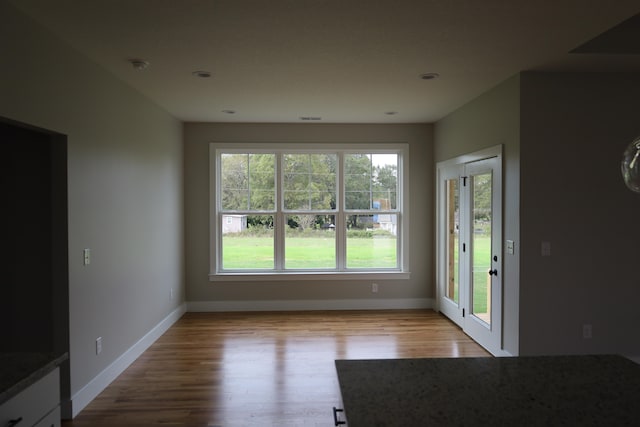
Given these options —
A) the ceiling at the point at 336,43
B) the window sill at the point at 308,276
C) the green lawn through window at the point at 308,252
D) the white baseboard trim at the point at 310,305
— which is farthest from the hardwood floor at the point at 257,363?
the ceiling at the point at 336,43

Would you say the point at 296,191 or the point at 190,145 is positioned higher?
the point at 190,145

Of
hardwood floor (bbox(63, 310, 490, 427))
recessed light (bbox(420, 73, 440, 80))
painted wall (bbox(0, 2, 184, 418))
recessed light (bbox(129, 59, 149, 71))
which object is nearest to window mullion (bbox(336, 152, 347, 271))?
hardwood floor (bbox(63, 310, 490, 427))

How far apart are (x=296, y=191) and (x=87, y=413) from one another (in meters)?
3.64

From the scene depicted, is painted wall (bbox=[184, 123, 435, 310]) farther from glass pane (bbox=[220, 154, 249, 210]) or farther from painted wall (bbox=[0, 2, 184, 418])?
painted wall (bbox=[0, 2, 184, 418])

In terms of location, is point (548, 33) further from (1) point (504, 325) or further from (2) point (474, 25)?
(1) point (504, 325)

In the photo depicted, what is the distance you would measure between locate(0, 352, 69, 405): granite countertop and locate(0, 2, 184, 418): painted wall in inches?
52.2

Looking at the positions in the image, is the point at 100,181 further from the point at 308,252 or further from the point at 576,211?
the point at 576,211

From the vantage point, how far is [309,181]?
5.97 meters

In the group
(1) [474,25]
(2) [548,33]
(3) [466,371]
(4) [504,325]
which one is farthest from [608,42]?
(3) [466,371]

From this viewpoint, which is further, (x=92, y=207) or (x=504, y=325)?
(x=504, y=325)

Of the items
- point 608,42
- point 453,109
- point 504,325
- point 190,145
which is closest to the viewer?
point 608,42

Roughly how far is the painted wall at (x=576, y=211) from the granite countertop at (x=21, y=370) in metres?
3.31

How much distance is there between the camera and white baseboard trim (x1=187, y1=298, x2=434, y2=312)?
19.1ft

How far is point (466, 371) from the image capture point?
1.51 metres
